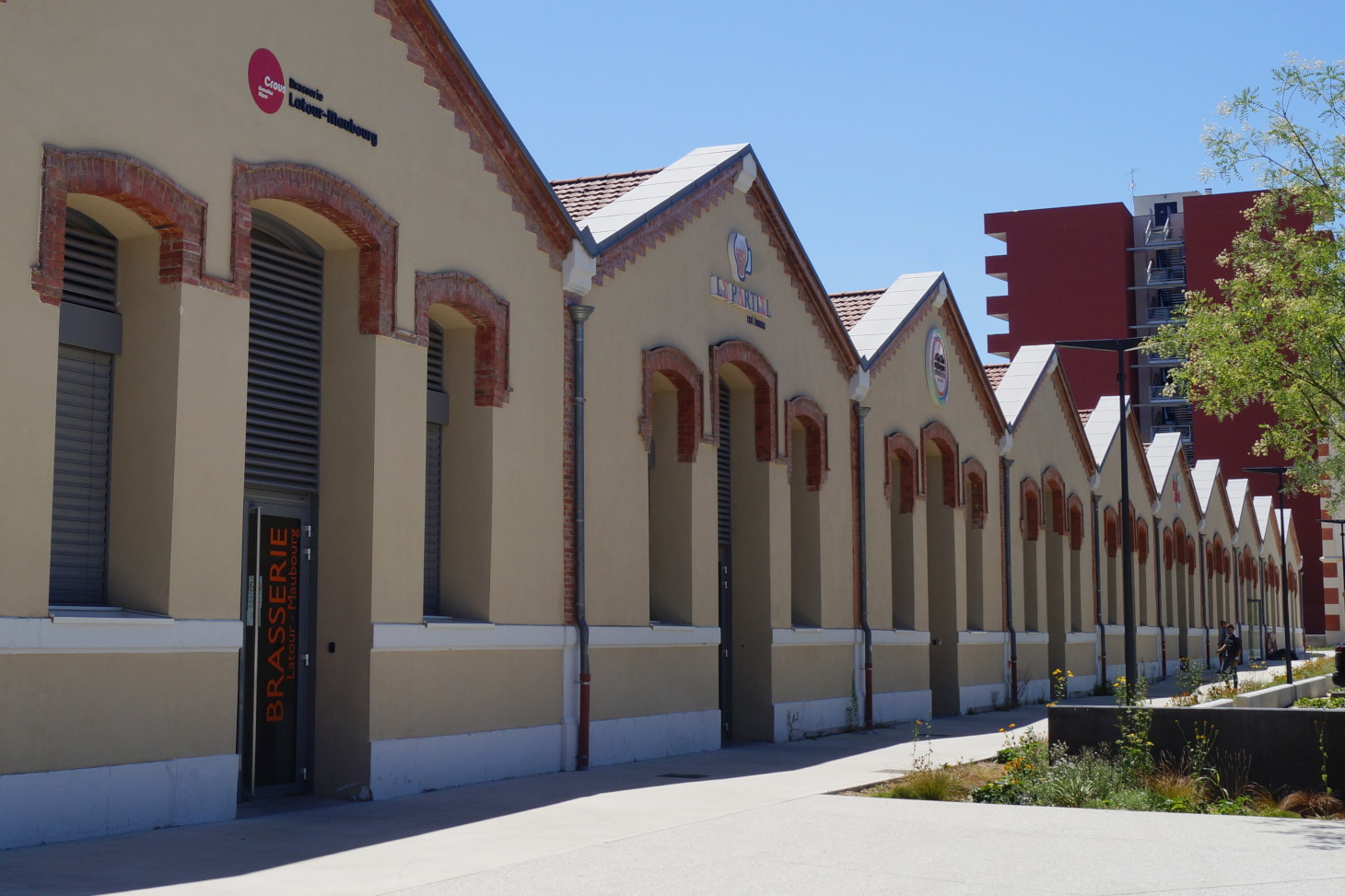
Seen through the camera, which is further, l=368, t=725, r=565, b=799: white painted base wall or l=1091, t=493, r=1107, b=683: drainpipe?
l=1091, t=493, r=1107, b=683: drainpipe

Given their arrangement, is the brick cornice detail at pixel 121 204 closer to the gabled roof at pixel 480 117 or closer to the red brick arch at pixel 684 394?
the gabled roof at pixel 480 117

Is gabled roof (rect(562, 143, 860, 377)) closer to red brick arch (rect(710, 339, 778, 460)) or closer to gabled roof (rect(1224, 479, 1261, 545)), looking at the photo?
red brick arch (rect(710, 339, 778, 460))

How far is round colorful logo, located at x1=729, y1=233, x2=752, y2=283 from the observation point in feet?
64.2

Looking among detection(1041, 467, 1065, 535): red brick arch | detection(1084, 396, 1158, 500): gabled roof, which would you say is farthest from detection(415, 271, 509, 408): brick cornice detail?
detection(1084, 396, 1158, 500): gabled roof

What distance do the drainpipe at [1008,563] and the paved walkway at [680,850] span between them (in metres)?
17.5

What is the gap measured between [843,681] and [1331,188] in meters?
10.4

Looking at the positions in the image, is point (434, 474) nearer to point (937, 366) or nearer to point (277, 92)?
point (277, 92)

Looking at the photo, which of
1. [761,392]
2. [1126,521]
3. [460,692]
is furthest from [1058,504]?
[460,692]

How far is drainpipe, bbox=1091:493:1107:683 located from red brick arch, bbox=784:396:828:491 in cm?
1922

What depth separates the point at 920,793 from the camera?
12945 millimetres

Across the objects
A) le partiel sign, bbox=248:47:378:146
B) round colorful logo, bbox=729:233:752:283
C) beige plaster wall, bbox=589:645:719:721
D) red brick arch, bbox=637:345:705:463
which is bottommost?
beige plaster wall, bbox=589:645:719:721

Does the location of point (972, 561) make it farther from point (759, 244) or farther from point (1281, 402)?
point (759, 244)

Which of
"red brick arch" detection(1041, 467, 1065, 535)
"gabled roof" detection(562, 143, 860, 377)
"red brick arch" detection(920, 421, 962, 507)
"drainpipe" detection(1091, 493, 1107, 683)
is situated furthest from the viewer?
"drainpipe" detection(1091, 493, 1107, 683)

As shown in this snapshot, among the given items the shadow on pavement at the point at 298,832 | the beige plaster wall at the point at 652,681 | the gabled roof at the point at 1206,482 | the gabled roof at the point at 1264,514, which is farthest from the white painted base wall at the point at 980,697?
the gabled roof at the point at 1264,514
